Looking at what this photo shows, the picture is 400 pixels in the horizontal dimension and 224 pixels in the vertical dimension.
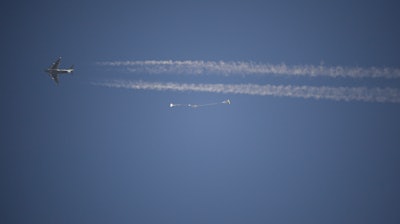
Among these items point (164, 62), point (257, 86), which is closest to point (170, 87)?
point (164, 62)

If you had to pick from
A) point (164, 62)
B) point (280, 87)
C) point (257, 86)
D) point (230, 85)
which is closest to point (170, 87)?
point (164, 62)

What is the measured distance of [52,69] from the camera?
92.2 ft

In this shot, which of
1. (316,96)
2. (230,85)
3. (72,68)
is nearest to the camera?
(316,96)

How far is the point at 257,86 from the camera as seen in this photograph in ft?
75.0

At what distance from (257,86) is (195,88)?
5175 mm

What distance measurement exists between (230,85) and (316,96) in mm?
6797

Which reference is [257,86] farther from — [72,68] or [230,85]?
[72,68]

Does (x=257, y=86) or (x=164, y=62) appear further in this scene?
(x=164, y=62)

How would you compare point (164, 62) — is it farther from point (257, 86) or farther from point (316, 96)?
point (316, 96)

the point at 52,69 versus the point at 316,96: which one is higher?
the point at 52,69

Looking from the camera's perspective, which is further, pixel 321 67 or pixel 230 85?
pixel 230 85

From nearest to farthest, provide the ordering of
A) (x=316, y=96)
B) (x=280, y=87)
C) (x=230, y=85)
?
(x=316, y=96), (x=280, y=87), (x=230, y=85)

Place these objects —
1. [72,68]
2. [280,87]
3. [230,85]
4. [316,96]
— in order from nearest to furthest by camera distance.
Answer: [316,96] → [280,87] → [230,85] → [72,68]

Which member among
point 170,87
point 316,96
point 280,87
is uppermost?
point 170,87
